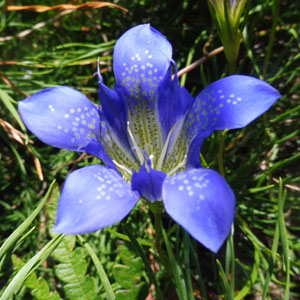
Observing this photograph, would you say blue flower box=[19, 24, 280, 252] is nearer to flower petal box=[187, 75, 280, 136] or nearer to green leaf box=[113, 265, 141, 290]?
flower petal box=[187, 75, 280, 136]

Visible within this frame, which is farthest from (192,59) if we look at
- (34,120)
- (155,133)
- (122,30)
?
(34,120)

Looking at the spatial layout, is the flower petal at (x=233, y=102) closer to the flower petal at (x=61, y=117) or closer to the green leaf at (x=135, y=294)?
the flower petal at (x=61, y=117)

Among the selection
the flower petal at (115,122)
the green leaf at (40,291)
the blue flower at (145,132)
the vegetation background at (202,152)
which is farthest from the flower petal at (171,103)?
the green leaf at (40,291)

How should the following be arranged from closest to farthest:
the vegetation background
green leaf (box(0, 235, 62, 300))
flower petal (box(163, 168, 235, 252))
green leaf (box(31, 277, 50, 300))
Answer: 1. flower petal (box(163, 168, 235, 252))
2. green leaf (box(0, 235, 62, 300))
3. green leaf (box(31, 277, 50, 300))
4. the vegetation background

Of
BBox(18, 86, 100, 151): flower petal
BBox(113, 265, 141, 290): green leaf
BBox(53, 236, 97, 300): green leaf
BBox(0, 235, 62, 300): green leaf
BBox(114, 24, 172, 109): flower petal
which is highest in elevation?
BBox(114, 24, 172, 109): flower petal

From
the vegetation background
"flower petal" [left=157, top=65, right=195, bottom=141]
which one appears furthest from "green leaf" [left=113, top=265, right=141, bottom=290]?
"flower petal" [left=157, top=65, right=195, bottom=141]

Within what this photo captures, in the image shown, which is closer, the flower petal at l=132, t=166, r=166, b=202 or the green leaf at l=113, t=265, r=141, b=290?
the flower petal at l=132, t=166, r=166, b=202

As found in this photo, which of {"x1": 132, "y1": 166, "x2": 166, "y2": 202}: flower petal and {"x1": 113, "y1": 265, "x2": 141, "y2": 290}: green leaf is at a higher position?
{"x1": 132, "y1": 166, "x2": 166, "y2": 202}: flower petal
